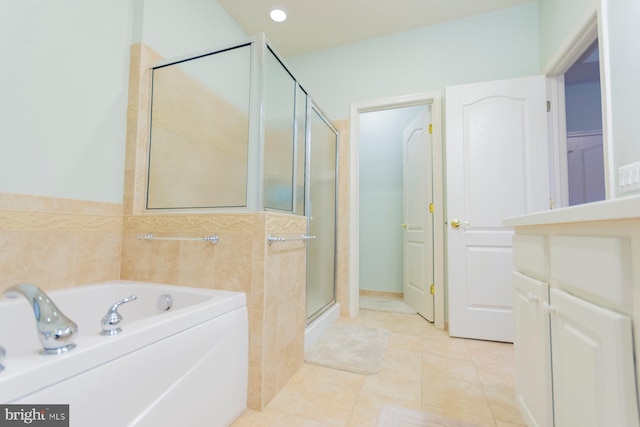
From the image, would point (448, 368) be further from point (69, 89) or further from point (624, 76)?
point (69, 89)

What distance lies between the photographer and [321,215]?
7.93ft

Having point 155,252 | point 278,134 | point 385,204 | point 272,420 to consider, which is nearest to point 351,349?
point 272,420

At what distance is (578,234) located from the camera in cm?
68

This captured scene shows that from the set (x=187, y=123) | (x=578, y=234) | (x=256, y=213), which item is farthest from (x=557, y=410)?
(x=187, y=123)

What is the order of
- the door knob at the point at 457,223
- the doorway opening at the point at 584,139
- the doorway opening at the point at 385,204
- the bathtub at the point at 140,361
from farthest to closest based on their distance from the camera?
the doorway opening at the point at 584,139 < the doorway opening at the point at 385,204 < the door knob at the point at 457,223 < the bathtub at the point at 140,361

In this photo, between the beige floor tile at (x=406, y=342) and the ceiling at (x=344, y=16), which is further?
the ceiling at (x=344, y=16)

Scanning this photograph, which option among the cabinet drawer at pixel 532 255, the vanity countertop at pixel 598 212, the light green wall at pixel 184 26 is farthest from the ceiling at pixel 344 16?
the vanity countertop at pixel 598 212

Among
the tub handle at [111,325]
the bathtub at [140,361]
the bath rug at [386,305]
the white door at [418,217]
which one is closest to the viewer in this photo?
the bathtub at [140,361]

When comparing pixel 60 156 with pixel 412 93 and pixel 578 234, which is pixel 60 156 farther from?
pixel 412 93

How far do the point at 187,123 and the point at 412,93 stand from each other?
193cm

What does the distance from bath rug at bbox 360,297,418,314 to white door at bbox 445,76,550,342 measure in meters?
0.70

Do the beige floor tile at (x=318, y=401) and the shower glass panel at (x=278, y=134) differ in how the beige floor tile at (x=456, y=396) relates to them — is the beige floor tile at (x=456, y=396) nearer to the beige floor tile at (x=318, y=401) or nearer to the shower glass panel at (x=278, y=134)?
the beige floor tile at (x=318, y=401)

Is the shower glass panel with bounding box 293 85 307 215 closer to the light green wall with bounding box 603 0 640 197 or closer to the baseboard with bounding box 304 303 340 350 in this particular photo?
the baseboard with bounding box 304 303 340 350

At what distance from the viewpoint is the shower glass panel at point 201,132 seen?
152 cm
